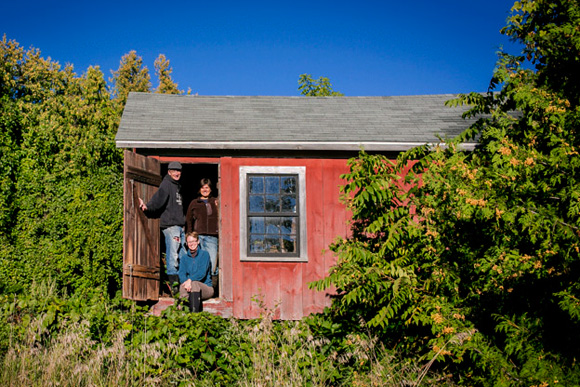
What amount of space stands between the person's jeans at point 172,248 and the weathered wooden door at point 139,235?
0.55ft

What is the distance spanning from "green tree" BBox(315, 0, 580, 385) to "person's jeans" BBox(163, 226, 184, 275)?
3.16 metres

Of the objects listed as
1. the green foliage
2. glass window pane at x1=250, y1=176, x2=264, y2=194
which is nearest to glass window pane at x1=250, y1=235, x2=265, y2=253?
glass window pane at x1=250, y1=176, x2=264, y2=194

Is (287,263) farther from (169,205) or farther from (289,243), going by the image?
(169,205)

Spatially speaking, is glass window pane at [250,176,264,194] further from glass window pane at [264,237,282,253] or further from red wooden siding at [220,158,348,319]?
glass window pane at [264,237,282,253]

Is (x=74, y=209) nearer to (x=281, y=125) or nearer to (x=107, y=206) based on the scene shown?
(x=107, y=206)

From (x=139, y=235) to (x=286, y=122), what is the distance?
11.3 feet

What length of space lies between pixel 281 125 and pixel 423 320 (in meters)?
4.80

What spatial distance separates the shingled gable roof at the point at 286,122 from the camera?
27.7ft

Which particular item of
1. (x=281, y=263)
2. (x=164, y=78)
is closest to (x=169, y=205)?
(x=281, y=263)

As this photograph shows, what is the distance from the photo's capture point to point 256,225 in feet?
27.8

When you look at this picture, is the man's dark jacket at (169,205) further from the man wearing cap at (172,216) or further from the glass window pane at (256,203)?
the glass window pane at (256,203)

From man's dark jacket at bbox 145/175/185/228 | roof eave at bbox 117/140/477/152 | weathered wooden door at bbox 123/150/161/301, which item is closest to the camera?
weathered wooden door at bbox 123/150/161/301

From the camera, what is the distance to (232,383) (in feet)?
20.6

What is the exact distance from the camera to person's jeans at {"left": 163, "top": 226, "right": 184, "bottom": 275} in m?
8.19
